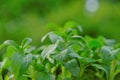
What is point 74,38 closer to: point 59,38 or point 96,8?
point 59,38

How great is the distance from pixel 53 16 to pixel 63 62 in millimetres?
2629

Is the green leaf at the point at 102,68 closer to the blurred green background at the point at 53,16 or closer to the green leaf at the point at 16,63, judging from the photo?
the green leaf at the point at 16,63

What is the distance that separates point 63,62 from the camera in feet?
1.80

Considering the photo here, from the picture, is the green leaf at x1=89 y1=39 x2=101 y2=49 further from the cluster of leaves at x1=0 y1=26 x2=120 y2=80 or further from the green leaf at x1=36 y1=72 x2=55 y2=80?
the green leaf at x1=36 y1=72 x2=55 y2=80

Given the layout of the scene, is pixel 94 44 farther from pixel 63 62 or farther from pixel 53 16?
pixel 53 16

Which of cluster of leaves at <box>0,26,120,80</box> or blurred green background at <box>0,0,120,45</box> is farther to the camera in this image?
blurred green background at <box>0,0,120,45</box>

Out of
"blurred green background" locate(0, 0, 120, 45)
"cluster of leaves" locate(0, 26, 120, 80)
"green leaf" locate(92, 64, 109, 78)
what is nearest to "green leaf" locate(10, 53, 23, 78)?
"cluster of leaves" locate(0, 26, 120, 80)

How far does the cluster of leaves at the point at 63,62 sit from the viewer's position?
21.3 inches

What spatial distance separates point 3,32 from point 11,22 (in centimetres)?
33

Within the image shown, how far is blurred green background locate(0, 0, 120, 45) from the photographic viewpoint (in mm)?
2917

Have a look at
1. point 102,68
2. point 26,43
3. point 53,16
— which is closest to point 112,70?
point 102,68

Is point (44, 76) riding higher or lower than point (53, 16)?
lower

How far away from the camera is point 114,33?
278 cm

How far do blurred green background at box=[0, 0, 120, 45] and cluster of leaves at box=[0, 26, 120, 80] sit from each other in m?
2.18
